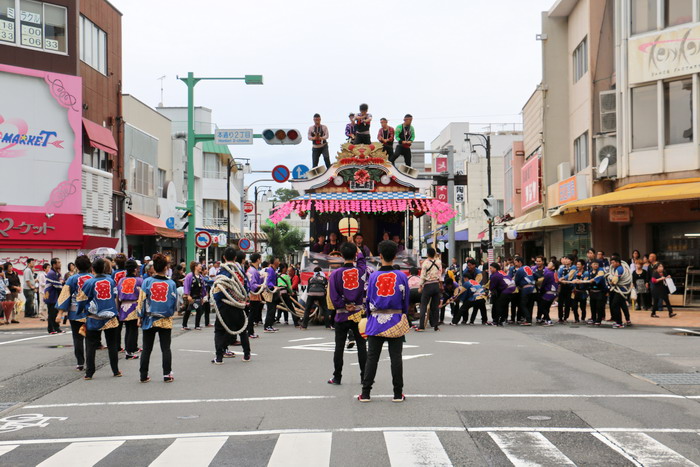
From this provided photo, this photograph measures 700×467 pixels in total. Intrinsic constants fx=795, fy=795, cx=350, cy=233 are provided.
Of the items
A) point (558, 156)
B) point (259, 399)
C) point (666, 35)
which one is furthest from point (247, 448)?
point (558, 156)

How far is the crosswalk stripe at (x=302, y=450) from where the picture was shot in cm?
637

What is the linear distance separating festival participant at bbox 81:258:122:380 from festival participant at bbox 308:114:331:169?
444 inches

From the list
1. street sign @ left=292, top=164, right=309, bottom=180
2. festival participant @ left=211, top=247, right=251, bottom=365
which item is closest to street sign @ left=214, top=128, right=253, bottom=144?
street sign @ left=292, top=164, right=309, bottom=180

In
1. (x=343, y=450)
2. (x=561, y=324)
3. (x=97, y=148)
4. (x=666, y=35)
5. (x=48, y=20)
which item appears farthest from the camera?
(x=97, y=148)

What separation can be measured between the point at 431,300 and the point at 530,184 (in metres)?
19.6

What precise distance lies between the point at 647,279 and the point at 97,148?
827 inches

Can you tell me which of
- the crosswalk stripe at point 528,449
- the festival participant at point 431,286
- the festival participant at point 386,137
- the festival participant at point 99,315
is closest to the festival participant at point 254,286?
the festival participant at point 431,286

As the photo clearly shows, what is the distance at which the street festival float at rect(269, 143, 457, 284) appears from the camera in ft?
68.5

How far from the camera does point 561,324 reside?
2119cm

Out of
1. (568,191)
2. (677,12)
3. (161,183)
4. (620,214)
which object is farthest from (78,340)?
(161,183)

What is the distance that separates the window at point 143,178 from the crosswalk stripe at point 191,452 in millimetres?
31887

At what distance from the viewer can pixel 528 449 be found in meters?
6.79

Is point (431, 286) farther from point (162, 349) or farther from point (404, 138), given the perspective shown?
point (162, 349)

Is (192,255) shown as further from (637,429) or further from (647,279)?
(637,429)
